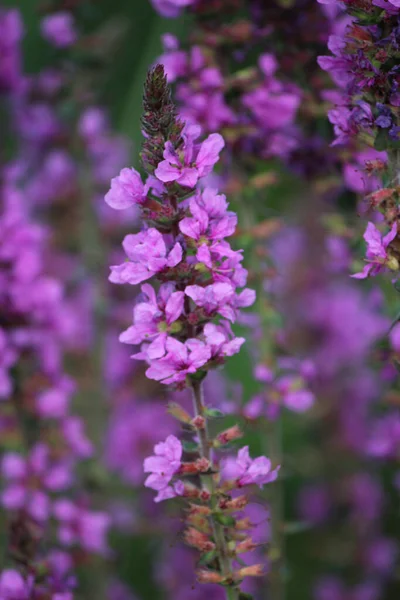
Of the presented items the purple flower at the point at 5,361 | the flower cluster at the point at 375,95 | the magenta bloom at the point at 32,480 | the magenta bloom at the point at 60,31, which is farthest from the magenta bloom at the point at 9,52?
the flower cluster at the point at 375,95

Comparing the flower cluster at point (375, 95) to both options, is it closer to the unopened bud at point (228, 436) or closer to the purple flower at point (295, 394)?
the unopened bud at point (228, 436)

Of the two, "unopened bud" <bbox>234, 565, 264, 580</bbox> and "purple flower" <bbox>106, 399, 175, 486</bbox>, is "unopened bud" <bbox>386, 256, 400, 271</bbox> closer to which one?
"unopened bud" <bbox>234, 565, 264, 580</bbox>

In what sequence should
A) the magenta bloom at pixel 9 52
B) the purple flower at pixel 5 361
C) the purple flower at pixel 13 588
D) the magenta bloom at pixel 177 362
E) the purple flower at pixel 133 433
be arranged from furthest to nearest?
the purple flower at pixel 133 433, the magenta bloom at pixel 9 52, the purple flower at pixel 5 361, the purple flower at pixel 13 588, the magenta bloom at pixel 177 362

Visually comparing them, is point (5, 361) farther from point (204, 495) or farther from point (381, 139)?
point (381, 139)

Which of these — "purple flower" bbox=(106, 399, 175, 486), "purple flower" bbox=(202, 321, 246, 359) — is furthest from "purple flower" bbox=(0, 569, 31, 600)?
"purple flower" bbox=(106, 399, 175, 486)

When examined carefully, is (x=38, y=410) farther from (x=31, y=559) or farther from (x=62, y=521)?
(x=31, y=559)

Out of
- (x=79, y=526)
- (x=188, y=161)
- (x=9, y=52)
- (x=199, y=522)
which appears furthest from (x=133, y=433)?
(x=188, y=161)

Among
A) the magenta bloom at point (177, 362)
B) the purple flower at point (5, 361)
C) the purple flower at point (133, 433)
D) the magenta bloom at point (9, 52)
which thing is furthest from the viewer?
the purple flower at point (133, 433)
